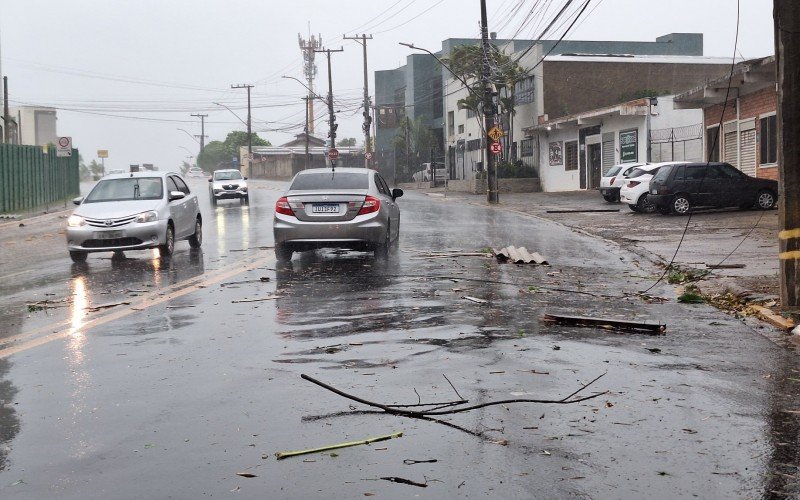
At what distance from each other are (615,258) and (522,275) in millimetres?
3958

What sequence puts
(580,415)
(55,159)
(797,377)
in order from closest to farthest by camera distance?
(580,415) → (797,377) → (55,159)

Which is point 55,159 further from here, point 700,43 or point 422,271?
point 700,43

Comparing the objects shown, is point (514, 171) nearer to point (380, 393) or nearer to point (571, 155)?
point (571, 155)

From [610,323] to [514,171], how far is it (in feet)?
162

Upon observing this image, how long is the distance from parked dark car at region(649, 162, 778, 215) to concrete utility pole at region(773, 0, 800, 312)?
20176mm

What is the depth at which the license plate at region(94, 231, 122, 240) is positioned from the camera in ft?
54.4

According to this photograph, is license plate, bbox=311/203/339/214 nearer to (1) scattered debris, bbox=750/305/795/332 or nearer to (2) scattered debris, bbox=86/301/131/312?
(2) scattered debris, bbox=86/301/131/312

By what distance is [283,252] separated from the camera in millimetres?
16281

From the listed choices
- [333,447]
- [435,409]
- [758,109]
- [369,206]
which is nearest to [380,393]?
[435,409]

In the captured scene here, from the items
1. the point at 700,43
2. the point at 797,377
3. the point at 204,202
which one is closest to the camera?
the point at 797,377

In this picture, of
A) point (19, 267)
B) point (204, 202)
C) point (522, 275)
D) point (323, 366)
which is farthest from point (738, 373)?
point (204, 202)

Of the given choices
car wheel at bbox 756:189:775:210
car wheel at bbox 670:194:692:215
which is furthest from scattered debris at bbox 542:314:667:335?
car wheel at bbox 756:189:775:210

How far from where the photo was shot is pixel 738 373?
23.6 feet

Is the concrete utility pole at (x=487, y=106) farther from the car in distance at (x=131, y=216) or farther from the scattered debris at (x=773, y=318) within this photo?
the scattered debris at (x=773, y=318)
